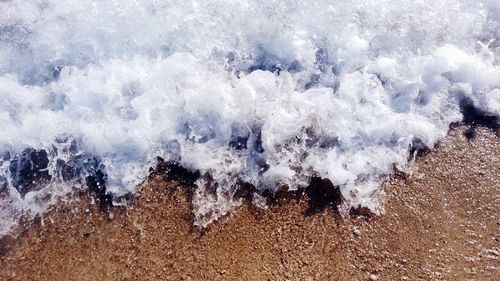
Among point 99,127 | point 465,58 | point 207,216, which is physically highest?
point 465,58

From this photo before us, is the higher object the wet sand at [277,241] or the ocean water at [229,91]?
the ocean water at [229,91]

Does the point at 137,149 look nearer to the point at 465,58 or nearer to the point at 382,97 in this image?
the point at 382,97

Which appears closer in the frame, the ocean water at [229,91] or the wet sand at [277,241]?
the wet sand at [277,241]

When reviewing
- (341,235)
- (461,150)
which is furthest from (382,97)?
(341,235)

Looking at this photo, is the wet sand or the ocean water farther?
the ocean water

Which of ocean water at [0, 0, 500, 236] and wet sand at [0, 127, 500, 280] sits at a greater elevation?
ocean water at [0, 0, 500, 236]

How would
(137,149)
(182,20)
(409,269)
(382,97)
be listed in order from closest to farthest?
(409,269) < (137,149) < (382,97) < (182,20)
